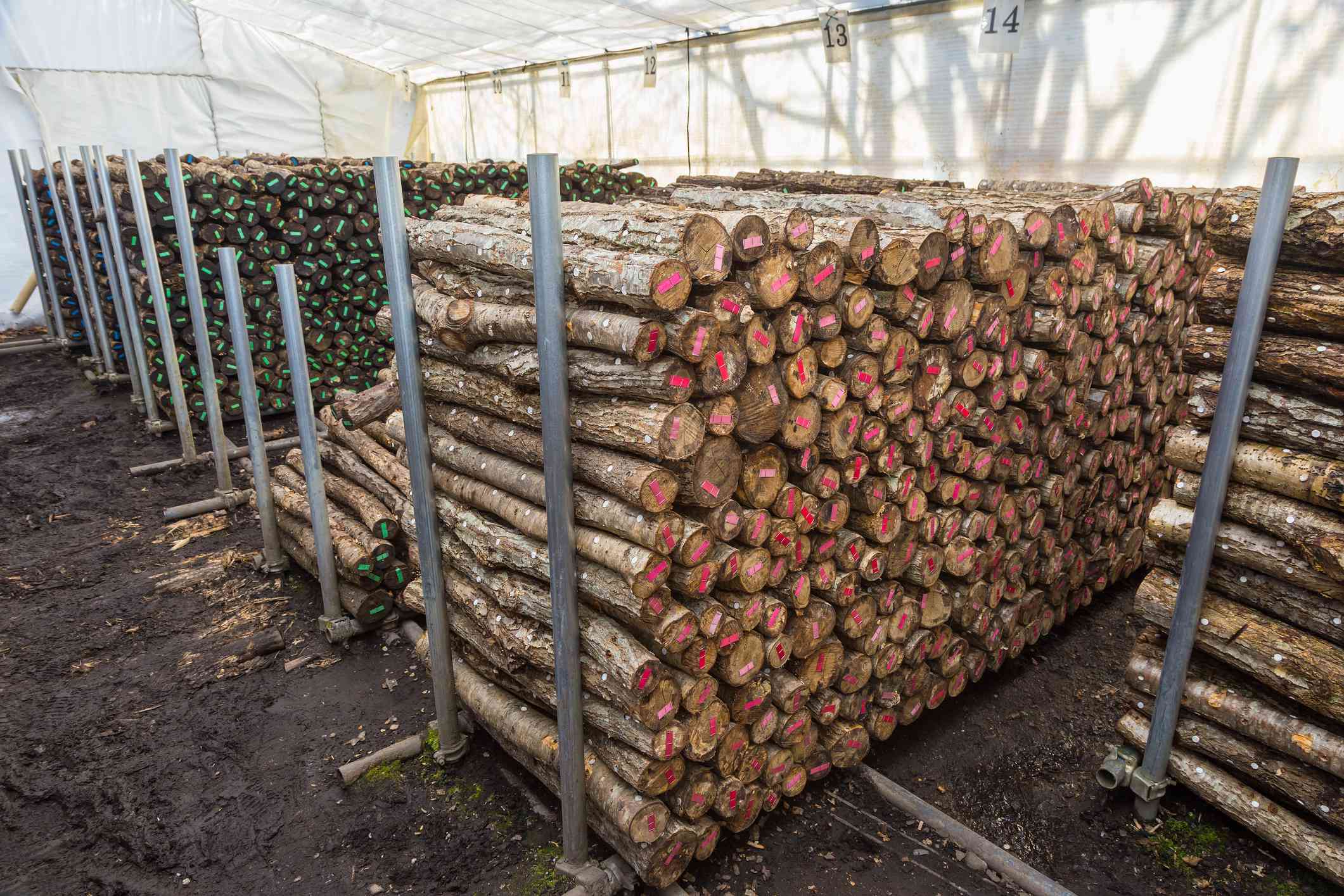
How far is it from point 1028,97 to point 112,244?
8.56 m

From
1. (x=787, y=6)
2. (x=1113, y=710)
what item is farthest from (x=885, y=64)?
(x=1113, y=710)

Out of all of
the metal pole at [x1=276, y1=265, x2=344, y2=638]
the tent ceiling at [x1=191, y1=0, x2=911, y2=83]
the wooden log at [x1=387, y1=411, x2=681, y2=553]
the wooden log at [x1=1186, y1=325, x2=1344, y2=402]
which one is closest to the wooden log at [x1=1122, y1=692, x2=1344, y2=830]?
the wooden log at [x1=1186, y1=325, x2=1344, y2=402]

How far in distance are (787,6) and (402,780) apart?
8.45 metres

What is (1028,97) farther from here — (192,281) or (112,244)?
(112,244)

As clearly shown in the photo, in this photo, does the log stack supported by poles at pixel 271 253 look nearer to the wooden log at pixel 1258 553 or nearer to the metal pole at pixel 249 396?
the metal pole at pixel 249 396

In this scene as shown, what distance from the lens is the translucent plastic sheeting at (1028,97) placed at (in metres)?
5.84

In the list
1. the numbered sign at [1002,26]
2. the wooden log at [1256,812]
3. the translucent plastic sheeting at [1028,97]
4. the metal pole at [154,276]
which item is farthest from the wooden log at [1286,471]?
the metal pole at [154,276]

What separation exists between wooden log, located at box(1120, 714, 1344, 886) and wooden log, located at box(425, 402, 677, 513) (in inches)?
104

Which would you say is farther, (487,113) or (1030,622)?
(487,113)

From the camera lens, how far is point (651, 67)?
11.5m

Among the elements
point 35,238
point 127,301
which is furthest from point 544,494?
point 35,238

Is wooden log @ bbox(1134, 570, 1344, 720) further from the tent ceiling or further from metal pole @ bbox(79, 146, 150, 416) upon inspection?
metal pole @ bbox(79, 146, 150, 416)

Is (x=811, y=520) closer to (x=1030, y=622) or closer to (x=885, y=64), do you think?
(x=1030, y=622)

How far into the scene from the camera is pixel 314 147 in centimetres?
1602
